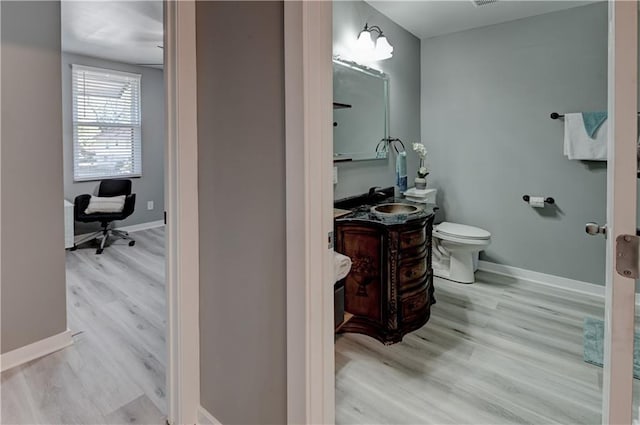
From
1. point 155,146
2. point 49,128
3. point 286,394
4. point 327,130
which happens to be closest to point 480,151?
point 327,130

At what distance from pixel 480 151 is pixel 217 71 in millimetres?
2891

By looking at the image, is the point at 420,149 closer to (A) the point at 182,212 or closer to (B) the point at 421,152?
(B) the point at 421,152

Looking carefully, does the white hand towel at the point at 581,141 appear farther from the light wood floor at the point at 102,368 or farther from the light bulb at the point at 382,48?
the light wood floor at the point at 102,368

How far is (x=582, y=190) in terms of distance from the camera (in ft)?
9.89

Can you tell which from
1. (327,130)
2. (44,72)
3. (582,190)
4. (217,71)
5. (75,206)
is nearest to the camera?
(327,130)

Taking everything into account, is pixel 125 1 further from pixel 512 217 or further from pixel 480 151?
pixel 512 217

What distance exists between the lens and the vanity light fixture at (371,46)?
2.73 meters

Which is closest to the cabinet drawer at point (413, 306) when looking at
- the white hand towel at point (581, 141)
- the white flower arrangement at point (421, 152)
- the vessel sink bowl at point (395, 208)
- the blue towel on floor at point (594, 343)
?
the vessel sink bowl at point (395, 208)

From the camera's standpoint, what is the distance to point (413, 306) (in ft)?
7.73

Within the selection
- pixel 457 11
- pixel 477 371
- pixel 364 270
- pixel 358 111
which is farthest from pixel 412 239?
pixel 457 11

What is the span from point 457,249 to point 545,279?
2.94ft

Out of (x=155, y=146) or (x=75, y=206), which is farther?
(x=155, y=146)

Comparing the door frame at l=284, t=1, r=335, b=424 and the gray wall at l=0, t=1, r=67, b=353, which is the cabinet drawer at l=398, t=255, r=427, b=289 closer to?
the door frame at l=284, t=1, r=335, b=424

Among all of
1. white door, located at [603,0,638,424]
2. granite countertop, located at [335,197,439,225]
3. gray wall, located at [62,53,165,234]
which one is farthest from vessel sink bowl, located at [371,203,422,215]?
gray wall, located at [62,53,165,234]
